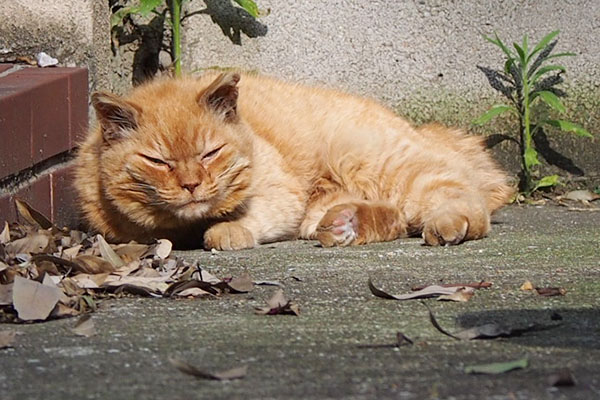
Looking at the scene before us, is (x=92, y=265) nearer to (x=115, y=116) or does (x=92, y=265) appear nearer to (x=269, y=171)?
(x=115, y=116)

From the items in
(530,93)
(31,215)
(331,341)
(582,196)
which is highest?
(530,93)

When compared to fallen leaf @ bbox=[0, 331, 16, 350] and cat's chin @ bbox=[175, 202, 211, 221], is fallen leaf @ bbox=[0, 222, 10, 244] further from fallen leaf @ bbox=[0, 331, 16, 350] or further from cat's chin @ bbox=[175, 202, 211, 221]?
fallen leaf @ bbox=[0, 331, 16, 350]

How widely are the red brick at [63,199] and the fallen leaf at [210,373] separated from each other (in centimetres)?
265

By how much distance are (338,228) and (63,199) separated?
143cm

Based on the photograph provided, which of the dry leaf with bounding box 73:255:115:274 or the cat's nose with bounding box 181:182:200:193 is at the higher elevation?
the cat's nose with bounding box 181:182:200:193

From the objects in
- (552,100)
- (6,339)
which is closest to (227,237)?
(6,339)

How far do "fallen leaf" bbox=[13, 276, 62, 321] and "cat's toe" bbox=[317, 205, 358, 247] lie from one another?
1582mm

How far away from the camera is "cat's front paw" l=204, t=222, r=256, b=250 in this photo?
13.0 feet

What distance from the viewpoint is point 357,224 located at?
406cm

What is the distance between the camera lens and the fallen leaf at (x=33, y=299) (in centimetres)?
248

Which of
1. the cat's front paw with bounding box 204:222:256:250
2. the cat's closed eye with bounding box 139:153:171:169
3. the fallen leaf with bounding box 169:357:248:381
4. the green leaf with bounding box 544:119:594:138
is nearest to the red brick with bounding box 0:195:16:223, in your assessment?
the cat's closed eye with bounding box 139:153:171:169

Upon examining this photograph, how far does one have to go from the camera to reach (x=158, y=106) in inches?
157

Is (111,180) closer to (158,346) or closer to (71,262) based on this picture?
(71,262)

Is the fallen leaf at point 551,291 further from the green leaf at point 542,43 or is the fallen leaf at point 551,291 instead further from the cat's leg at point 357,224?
the green leaf at point 542,43
